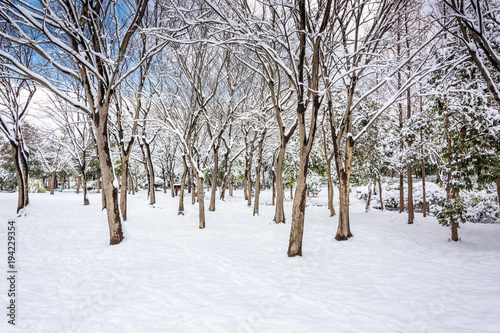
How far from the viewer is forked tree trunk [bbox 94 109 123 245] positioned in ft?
21.6

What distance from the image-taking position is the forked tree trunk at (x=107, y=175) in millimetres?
6598

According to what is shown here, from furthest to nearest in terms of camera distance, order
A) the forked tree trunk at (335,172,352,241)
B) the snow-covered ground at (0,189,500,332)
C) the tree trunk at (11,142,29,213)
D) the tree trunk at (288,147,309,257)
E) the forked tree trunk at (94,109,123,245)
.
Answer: the tree trunk at (11,142,29,213) < the forked tree trunk at (335,172,352,241) < the forked tree trunk at (94,109,123,245) < the tree trunk at (288,147,309,257) < the snow-covered ground at (0,189,500,332)

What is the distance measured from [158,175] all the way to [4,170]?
19.7 metres

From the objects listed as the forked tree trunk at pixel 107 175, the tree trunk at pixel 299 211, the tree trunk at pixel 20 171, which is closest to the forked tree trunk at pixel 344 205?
the tree trunk at pixel 299 211

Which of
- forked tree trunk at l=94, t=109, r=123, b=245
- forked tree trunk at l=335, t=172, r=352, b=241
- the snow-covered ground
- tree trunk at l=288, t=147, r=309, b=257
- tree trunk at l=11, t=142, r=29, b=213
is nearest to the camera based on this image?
the snow-covered ground

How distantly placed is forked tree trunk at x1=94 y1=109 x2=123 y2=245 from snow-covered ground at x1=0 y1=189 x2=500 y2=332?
46 cm

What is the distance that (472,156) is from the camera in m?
6.63

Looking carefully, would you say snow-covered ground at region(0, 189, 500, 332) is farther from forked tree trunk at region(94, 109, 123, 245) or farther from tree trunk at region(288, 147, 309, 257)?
forked tree trunk at region(94, 109, 123, 245)

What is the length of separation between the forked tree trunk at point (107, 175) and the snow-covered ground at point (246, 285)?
0.46 meters

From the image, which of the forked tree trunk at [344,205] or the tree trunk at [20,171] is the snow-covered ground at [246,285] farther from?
the tree trunk at [20,171]

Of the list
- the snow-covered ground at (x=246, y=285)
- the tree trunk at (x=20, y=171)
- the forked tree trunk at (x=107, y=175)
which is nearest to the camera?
the snow-covered ground at (x=246, y=285)

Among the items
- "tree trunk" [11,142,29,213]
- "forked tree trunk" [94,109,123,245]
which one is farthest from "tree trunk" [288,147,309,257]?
"tree trunk" [11,142,29,213]

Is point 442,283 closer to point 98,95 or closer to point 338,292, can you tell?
point 338,292

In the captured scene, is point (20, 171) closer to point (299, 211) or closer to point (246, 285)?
point (246, 285)
